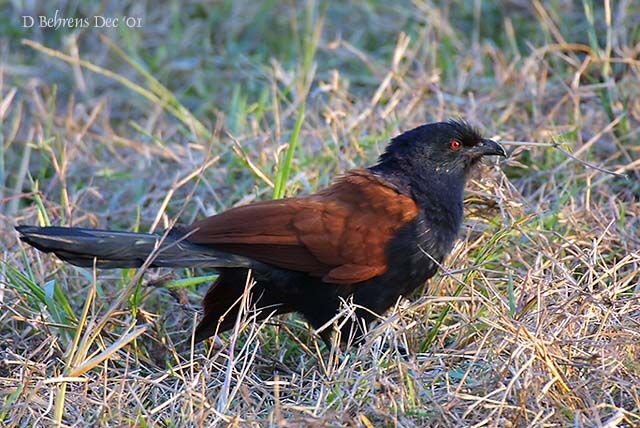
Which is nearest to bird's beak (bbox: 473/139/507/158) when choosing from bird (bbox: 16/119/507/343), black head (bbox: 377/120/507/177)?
black head (bbox: 377/120/507/177)

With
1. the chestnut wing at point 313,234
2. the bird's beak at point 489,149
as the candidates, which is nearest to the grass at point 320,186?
the bird's beak at point 489,149

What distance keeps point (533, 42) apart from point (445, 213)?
7.66 ft

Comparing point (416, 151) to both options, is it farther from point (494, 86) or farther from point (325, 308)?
point (494, 86)

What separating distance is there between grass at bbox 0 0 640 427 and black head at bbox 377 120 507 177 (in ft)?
0.39

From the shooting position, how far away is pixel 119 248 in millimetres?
2779

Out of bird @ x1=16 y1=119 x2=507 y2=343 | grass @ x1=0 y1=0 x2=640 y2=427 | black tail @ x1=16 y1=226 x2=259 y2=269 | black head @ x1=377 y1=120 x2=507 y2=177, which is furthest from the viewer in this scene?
black head @ x1=377 y1=120 x2=507 y2=177

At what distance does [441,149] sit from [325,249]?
0.62 meters

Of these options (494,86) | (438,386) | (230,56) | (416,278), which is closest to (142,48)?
(230,56)

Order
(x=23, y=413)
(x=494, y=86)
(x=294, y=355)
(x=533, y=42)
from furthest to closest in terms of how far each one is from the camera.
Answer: (x=533, y=42), (x=494, y=86), (x=294, y=355), (x=23, y=413)

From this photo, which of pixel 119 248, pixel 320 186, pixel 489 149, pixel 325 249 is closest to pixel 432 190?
pixel 489 149

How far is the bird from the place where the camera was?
2984 mm

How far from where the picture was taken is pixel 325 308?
10.1 feet

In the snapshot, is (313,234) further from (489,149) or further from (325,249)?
(489,149)

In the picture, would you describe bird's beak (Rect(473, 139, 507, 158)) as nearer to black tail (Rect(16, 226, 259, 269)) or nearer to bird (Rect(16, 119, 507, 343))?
bird (Rect(16, 119, 507, 343))
